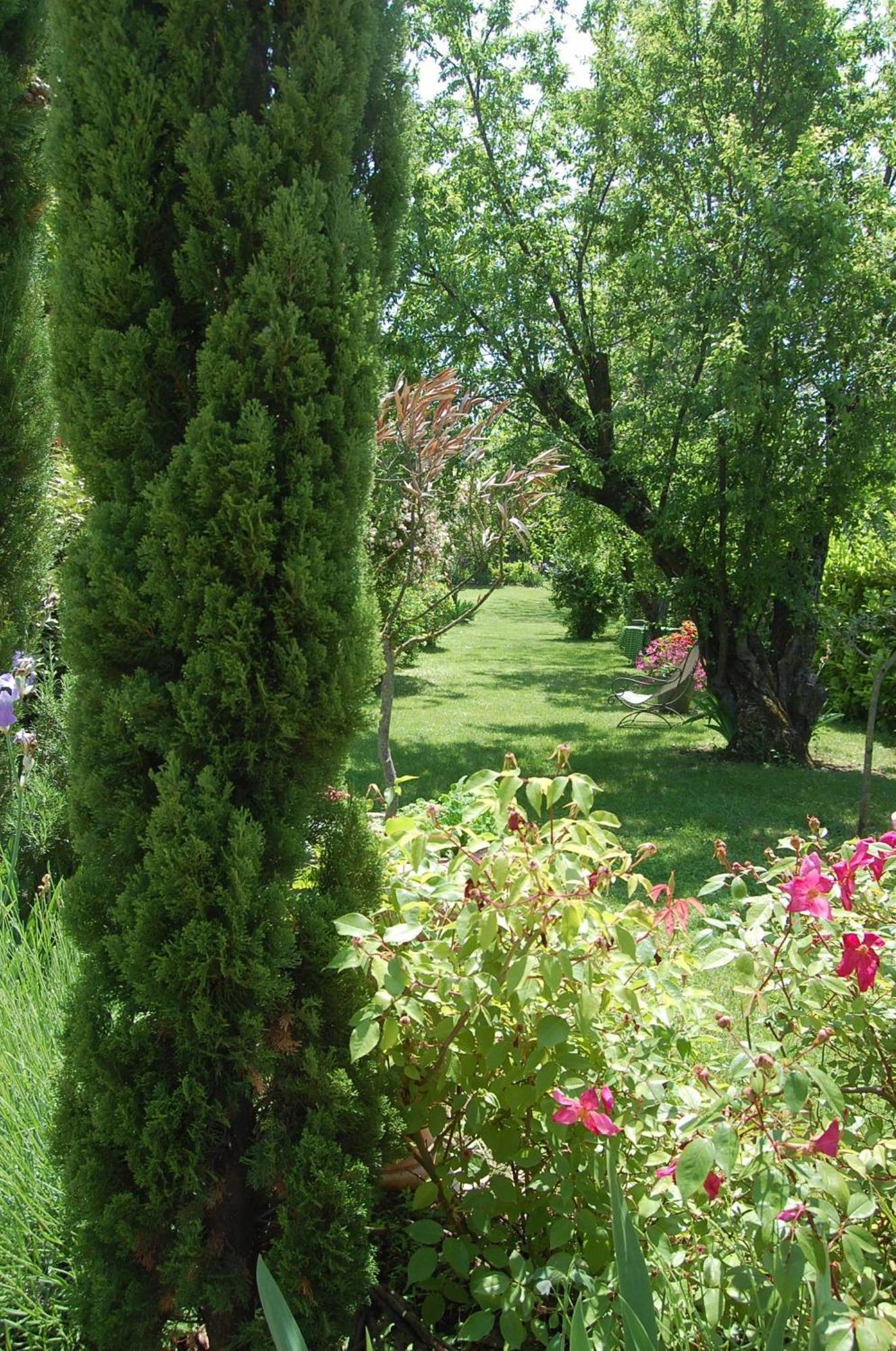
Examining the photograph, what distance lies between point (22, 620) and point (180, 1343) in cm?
345

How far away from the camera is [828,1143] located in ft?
5.15

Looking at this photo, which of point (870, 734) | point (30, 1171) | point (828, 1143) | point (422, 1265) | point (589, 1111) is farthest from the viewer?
point (870, 734)

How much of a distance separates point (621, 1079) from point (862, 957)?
0.52 meters

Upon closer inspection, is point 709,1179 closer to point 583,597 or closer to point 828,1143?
point 828,1143

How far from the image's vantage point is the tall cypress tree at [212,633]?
1940mm

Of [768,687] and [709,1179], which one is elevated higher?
[709,1179]

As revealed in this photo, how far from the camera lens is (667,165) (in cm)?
934

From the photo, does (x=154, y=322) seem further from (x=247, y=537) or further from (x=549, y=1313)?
(x=549, y=1313)

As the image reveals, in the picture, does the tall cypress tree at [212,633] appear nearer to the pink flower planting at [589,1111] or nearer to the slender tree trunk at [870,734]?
the pink flower planting at [589,1111]

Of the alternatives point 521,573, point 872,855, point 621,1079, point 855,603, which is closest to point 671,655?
point 855,603

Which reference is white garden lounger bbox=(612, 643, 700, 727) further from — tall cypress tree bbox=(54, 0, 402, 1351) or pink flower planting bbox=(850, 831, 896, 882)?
tall cypress tree bbox=(54, 0, 402, 1351)

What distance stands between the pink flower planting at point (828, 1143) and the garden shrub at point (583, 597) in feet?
70.7

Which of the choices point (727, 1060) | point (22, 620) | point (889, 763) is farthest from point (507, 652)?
point (727, 1060)

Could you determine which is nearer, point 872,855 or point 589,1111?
point 589,1111
